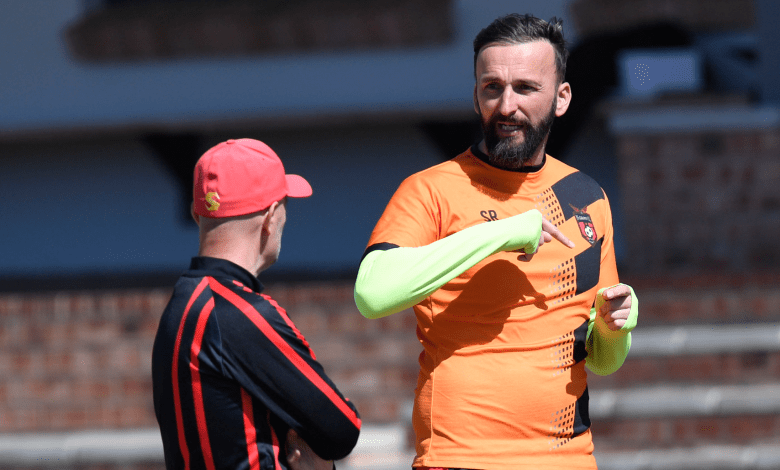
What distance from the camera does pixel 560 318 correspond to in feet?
7.49

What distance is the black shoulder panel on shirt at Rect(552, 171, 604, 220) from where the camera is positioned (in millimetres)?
2398

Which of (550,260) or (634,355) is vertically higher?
(550,260)

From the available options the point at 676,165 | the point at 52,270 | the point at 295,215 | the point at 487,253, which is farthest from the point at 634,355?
the point at 52,270

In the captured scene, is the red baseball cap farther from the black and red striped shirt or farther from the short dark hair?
the short dark hair

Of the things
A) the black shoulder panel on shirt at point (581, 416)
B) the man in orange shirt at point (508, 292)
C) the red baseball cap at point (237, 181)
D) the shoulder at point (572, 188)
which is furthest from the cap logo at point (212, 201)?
the black shoulder panel on shirt at point (581, 416)

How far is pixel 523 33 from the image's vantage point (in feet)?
7.45

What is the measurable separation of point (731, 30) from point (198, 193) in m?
5.94

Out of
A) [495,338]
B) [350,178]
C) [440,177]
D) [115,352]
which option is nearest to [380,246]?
[440,177]

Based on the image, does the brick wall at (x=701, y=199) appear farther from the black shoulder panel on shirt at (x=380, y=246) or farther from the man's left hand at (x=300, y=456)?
the man's left hand at (x=300, y=456)

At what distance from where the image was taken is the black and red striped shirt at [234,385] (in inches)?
71.9

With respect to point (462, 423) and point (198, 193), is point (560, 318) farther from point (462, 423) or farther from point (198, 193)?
point (198, 193)

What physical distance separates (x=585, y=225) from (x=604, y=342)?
1.10ft

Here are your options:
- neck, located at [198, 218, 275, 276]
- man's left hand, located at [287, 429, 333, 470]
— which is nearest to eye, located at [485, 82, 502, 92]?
neck, located at [198, 218, 275, 276]

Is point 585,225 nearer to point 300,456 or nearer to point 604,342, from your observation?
point 604,342
